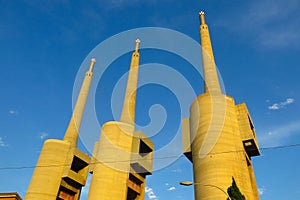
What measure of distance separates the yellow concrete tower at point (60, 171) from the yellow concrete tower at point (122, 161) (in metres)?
4.01

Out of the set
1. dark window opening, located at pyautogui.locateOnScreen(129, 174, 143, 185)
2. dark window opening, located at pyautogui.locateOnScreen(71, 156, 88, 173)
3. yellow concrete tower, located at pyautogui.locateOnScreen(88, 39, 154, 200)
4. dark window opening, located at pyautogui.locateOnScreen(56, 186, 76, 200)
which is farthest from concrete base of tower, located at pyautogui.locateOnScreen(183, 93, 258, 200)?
dark window opening, located at pyautogui.locateOnScreen(56, 186, 76, 200)

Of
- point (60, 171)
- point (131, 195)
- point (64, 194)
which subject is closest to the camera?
point (60, 171)

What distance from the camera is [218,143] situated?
3788 cm

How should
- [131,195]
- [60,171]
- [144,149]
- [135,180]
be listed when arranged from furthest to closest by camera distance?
1. [144,149]
2. [135,180]
3. [131,195]
4. [60,171]

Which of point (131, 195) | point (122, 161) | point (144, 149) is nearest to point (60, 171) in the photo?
point (122, 161)

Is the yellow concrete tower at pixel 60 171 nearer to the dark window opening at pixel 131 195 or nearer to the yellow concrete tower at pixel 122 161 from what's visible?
the yellow concrete tower at pixel 122 161

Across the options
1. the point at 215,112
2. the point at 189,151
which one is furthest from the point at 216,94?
the point at 189,151

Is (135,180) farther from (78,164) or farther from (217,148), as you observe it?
(217,148)

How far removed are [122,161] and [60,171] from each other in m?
12.7

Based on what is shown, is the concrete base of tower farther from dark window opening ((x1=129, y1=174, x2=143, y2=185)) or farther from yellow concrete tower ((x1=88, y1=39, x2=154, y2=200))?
dark window opening ((x1=129, y1=174, x2=143, y2=185))

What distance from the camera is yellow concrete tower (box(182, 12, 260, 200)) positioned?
35312mm

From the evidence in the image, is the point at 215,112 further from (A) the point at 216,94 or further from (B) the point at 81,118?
(B) the point at 81,118

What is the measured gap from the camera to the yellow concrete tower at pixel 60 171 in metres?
47.7

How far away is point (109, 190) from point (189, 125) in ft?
61.8
